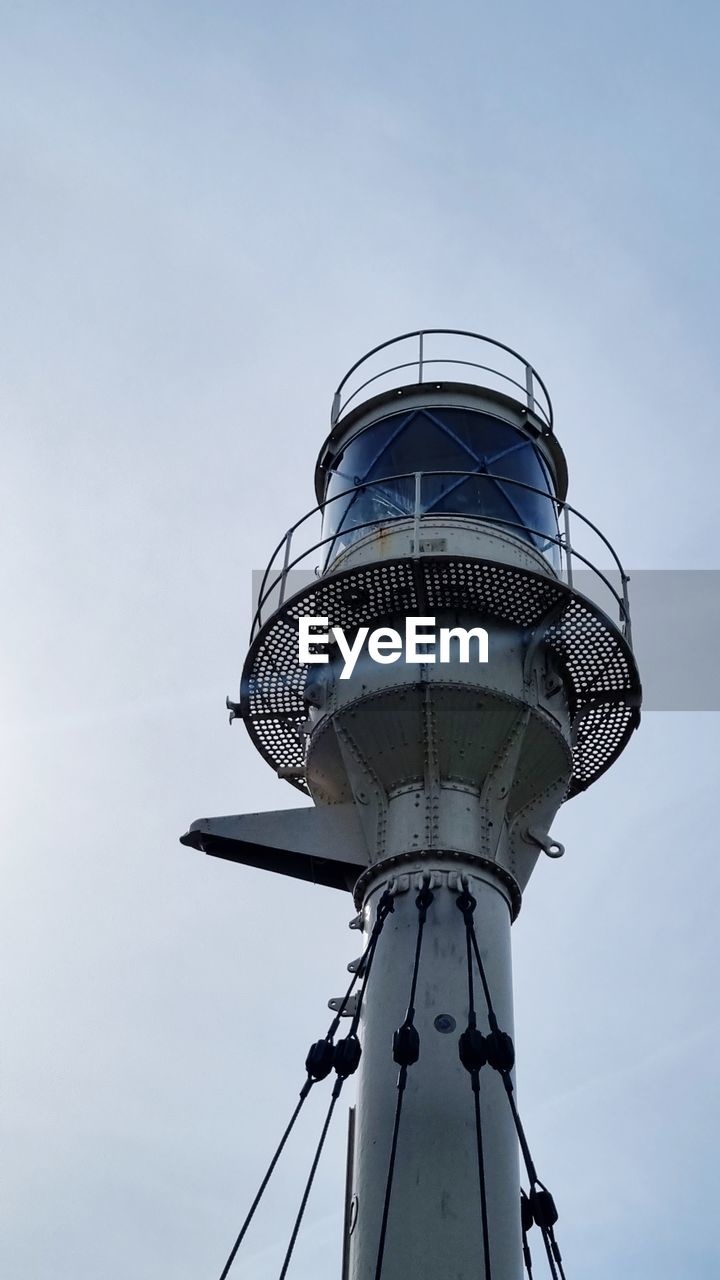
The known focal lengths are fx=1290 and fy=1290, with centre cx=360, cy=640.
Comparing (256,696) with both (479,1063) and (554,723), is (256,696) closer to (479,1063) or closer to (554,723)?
(554,723)

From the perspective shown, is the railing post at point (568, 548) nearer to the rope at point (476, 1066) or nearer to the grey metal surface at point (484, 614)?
the grey metal surface at point (484, 614)

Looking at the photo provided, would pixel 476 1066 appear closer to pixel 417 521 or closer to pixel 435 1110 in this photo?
pixel 435 1110

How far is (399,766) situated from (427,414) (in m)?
3.84

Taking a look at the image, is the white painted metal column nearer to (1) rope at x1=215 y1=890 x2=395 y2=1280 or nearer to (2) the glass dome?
(1) rope at x1=215 y1=890 x2=395 y2=1280

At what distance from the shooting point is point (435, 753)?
32.9 ft

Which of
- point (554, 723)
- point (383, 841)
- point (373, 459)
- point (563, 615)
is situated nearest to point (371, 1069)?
point (383, 841)

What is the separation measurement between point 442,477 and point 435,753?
2.84 m

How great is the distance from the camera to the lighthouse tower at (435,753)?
28.2ft

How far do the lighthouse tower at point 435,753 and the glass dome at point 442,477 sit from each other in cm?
2

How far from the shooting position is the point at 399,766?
10164 millimetres

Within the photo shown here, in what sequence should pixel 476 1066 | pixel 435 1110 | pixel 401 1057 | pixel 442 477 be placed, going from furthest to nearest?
pixel 442 477 → pixel 435 1110 → pixel 401 1057 → pixel 476 1066

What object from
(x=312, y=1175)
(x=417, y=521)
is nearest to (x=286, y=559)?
(x=417, y=521)

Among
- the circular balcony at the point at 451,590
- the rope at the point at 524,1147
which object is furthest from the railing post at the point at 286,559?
the rope at the point at 524,1147

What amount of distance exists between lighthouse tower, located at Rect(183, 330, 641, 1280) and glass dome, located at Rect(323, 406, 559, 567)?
0.08 feet
